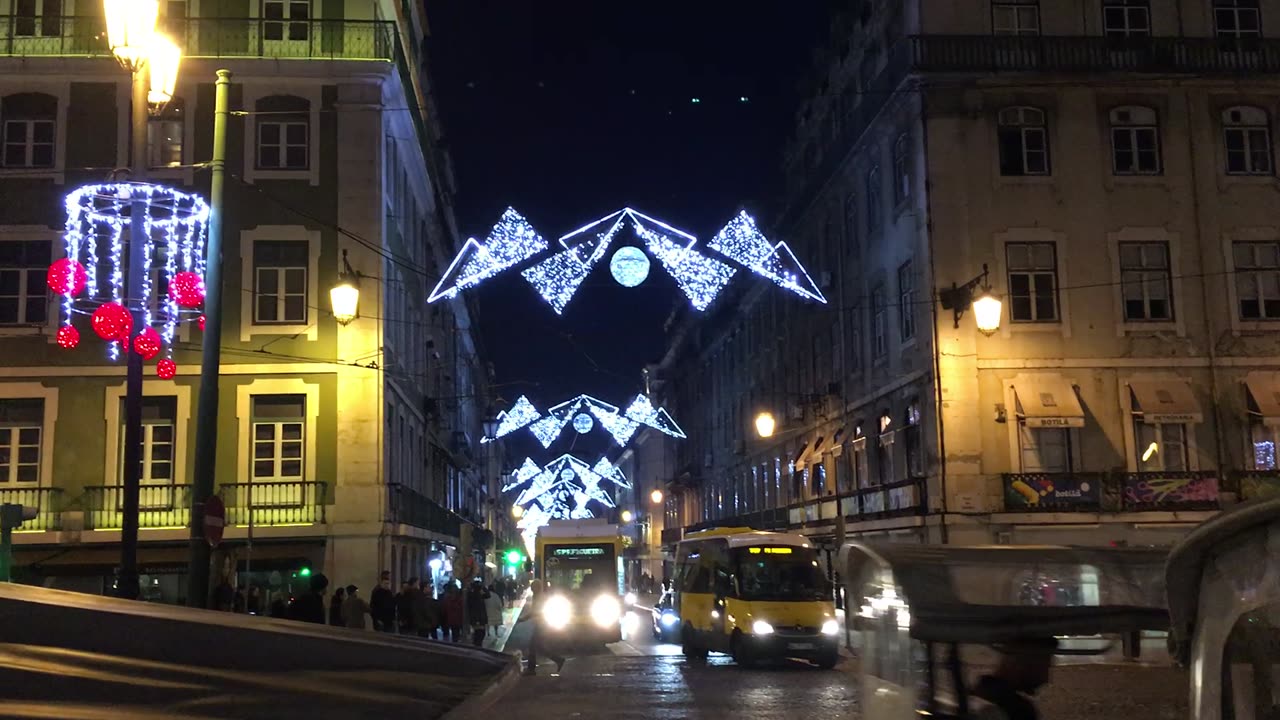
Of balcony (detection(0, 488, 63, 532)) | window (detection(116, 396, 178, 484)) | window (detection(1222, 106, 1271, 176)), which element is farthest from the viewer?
window (detection(1222, 106, 1271, 176))

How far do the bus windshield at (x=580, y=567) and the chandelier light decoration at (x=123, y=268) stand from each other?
12.3m

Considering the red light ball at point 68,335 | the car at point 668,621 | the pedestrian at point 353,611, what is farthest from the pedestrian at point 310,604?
the car at point 668,621

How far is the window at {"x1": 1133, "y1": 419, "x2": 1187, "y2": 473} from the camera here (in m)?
32.8

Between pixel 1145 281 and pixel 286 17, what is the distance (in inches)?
853

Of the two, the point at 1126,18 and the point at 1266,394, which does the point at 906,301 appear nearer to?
the point at 1266,394

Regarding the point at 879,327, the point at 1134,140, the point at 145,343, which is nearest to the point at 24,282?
the point at 145,343

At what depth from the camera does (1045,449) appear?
1291 inches

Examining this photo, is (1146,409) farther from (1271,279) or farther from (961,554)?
(961,554)

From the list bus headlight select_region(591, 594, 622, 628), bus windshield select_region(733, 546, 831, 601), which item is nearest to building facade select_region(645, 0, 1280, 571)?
bus windshield select_region(733, 546, 831, 601)

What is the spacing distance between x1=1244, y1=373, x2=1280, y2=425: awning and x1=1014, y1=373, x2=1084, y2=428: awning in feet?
13.5

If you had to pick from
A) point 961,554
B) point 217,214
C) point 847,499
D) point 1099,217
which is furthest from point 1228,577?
point 847,499

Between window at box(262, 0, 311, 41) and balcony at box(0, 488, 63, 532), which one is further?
window at box(262, 0, 311, 41)

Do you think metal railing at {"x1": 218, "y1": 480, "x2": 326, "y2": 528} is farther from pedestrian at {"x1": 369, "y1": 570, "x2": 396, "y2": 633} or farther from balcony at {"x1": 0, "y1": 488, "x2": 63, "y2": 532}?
pedestrian at {"x1": 369, "y1": 570, "x2": 396, "y2": 633}

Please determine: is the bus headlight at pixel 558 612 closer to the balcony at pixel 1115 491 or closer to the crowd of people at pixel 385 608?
the crowd of people at pixel 385 608
